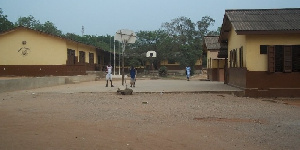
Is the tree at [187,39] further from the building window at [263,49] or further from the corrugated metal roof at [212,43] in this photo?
the building window at [263,49]

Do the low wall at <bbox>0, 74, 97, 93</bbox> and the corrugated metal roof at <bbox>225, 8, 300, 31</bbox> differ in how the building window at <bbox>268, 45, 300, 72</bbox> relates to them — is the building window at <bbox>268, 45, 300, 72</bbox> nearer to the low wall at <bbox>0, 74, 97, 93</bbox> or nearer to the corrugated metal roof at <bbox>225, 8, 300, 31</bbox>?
the corrugated metal roof at <bbox>225, 8, 300, 31</bbox>

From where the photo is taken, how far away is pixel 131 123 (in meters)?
7.88

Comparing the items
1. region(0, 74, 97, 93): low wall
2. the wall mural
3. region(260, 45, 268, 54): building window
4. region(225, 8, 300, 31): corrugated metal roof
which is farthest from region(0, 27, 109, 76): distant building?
region(260, 45, 268, 54): building window

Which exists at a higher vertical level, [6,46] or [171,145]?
[6,46]

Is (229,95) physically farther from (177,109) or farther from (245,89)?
(177,109)

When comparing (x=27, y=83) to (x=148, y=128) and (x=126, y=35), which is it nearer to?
(x=126, y=35)

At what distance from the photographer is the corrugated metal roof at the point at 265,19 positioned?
582 inches

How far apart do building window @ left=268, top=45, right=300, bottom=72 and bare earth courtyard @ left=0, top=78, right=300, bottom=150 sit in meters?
4.87

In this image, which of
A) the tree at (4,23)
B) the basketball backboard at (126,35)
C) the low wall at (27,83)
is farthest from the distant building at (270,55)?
the tree at (4,23)

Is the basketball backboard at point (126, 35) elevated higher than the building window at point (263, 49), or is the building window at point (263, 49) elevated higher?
the basketball backboard at point (126, 35)

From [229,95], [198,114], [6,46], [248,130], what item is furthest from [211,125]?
[6,46]

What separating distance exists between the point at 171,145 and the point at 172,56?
42.7 m

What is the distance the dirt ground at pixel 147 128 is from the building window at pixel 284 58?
4.87 metres

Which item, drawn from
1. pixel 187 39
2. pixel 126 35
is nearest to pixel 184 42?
pixel 187 39
